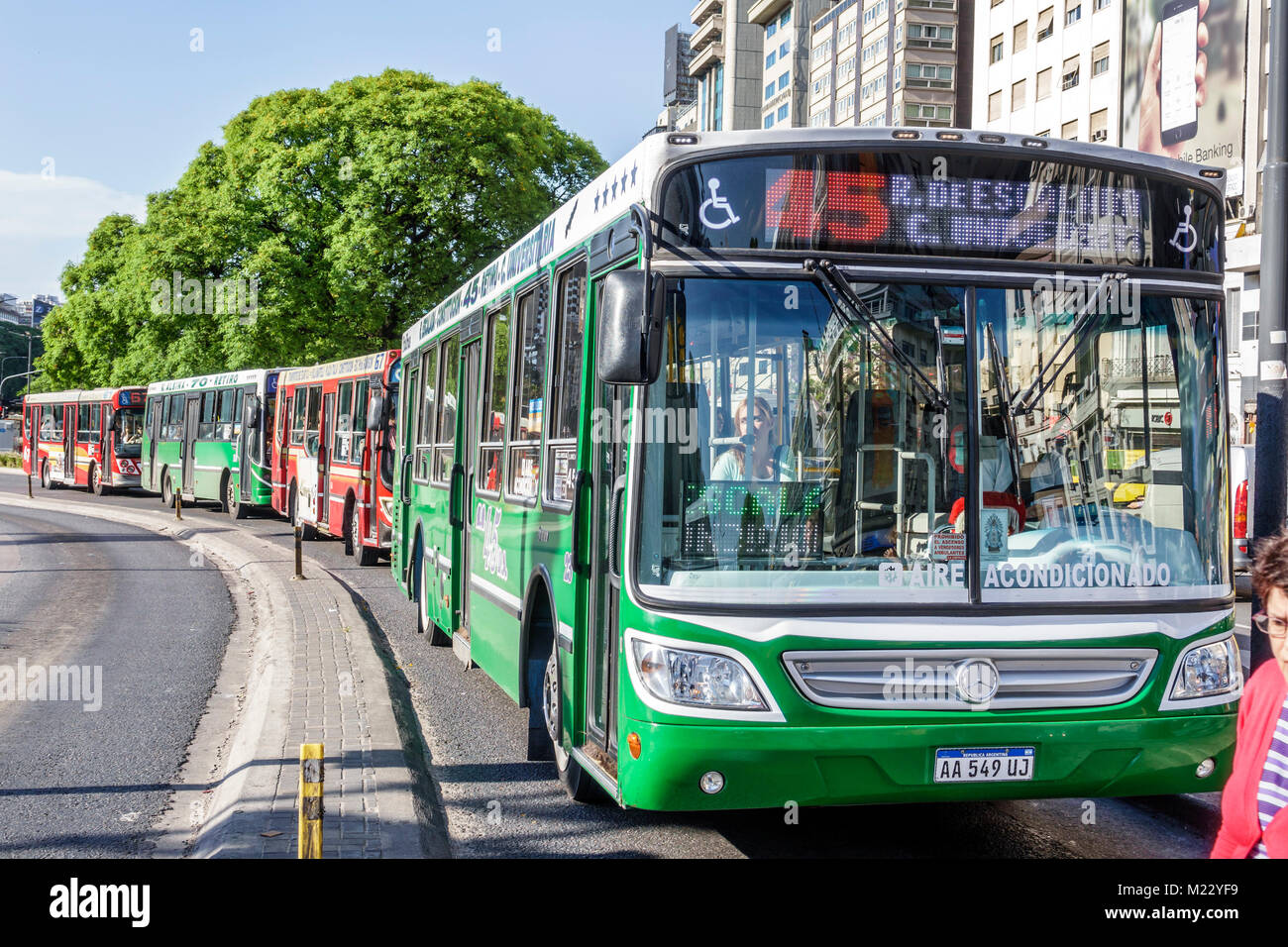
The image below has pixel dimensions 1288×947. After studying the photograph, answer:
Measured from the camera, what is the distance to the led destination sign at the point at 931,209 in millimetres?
5293

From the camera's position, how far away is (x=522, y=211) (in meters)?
36.5

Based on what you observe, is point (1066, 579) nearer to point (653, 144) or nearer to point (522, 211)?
point (653, 144)

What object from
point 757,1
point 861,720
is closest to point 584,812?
point 861,720

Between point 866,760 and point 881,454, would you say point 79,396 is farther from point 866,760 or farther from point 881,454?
point 866,760

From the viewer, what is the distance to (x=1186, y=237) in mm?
5637

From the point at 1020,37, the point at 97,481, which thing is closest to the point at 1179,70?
the point at 1020,37

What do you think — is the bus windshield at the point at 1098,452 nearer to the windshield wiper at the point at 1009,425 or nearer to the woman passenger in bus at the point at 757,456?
the windshield wiper at the point at 1009,425

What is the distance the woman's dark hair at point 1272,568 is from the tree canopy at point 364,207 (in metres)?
33.3

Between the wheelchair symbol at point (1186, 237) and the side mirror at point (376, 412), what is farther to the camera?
the side mirror at point (376, 412)

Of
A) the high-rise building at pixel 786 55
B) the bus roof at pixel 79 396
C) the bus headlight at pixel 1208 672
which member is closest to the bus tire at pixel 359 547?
the bus headlight at pixel 1208 672

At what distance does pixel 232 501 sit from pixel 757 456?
28607 millimetres

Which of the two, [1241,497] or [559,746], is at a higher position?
[1241,497]

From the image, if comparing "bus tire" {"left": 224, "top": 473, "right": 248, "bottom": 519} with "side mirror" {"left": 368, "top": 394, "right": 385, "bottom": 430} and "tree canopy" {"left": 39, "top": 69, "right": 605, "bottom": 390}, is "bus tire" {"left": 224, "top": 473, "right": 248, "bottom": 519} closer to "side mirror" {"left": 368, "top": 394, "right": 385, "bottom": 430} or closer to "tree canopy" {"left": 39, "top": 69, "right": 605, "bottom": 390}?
"tree canopy" {"left": 39, "top": 69, "right": 605, "bottom": 390}
